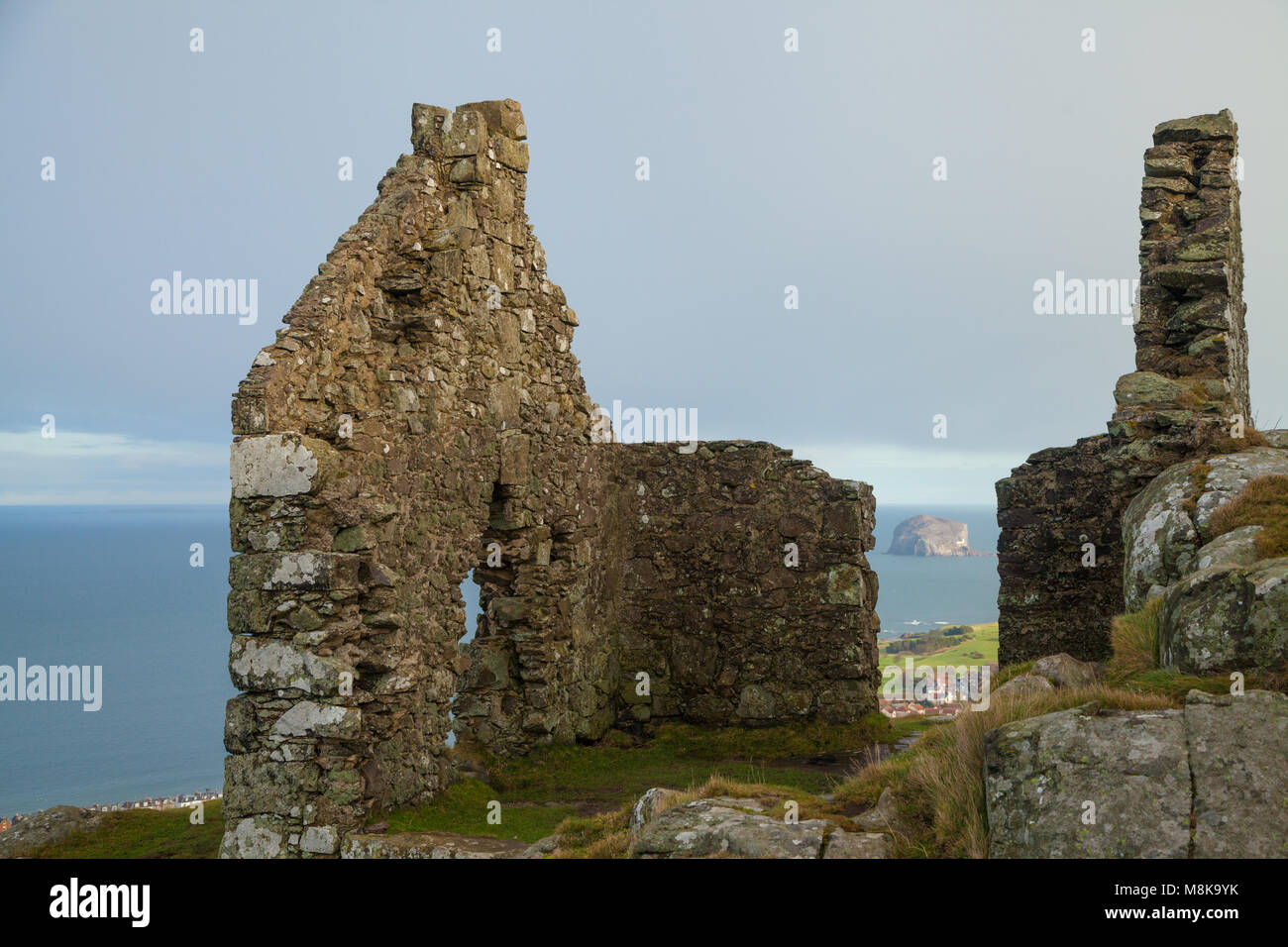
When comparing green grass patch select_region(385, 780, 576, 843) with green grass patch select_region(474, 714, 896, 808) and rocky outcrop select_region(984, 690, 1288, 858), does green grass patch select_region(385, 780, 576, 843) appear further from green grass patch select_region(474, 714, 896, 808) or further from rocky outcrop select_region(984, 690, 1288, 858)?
rocky outcrop select_region(984, 690, 1288, 858)

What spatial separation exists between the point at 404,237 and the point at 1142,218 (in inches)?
306

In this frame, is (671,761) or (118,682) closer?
(671,761)

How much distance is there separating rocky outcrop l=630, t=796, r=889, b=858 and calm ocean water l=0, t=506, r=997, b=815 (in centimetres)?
1628

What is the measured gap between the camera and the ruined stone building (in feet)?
A: 25.7

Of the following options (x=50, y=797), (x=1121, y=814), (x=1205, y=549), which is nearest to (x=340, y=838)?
(x=1121, y=814)

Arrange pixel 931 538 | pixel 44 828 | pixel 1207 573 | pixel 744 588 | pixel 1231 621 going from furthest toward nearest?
pixel 931 538
pixel 744 588
pixel 44 828
pixel 1207 573
pixel 1231 621

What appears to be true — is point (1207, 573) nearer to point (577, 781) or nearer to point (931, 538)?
point (577, 781)

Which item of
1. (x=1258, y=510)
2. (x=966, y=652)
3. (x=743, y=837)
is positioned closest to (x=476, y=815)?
(x=743, y=837)

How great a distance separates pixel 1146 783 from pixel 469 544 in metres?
6.88

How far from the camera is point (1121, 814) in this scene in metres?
4.09

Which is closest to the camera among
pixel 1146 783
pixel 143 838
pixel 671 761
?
pixel 1146 783

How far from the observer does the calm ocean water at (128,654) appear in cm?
2772

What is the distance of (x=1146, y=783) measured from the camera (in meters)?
4.16
